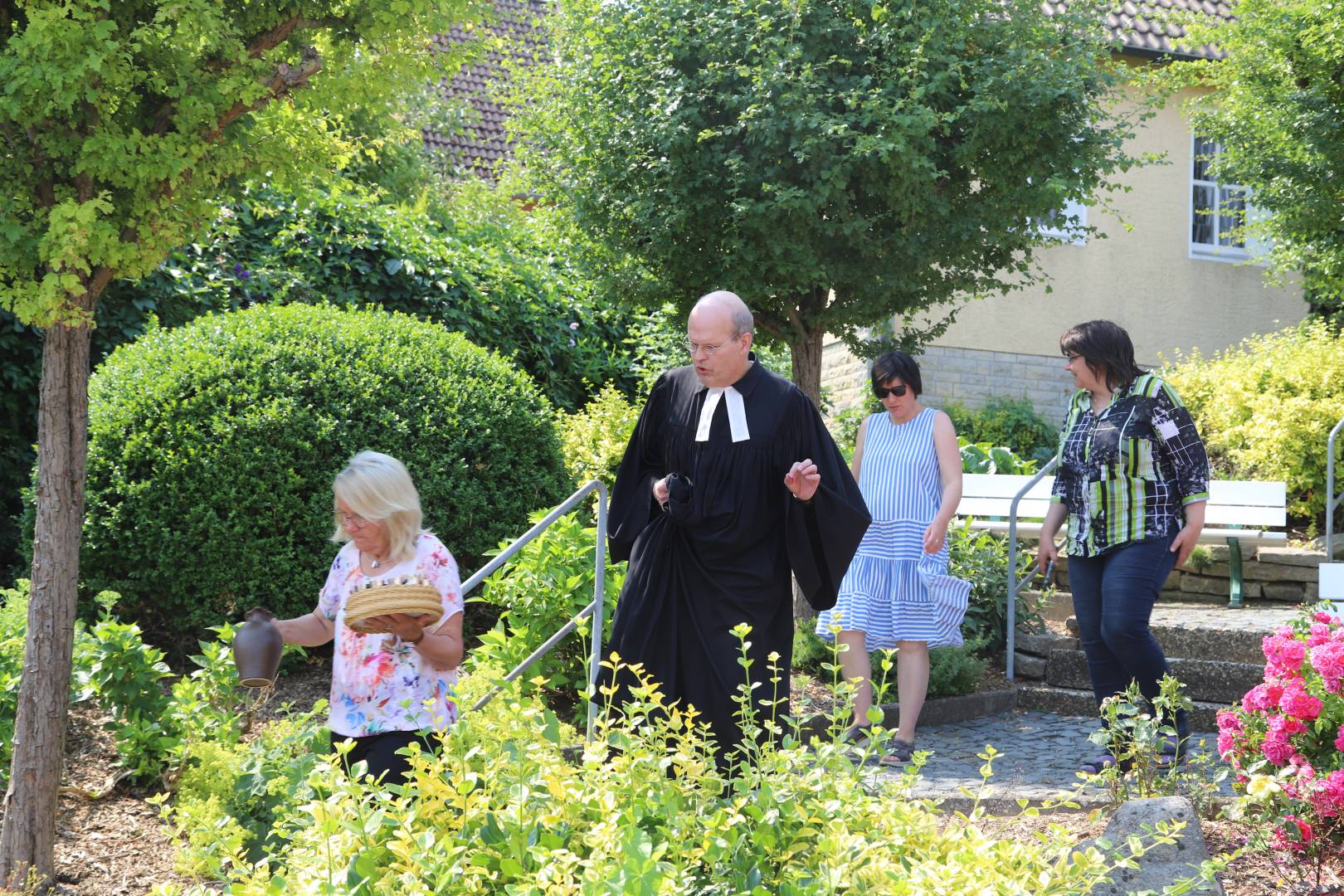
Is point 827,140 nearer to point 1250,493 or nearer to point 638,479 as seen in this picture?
point 638,479

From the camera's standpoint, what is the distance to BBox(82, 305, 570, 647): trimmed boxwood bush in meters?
6.45

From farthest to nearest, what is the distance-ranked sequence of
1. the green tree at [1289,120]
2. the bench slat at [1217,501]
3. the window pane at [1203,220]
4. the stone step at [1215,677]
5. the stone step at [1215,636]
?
the window pane at [1203,220] < the green tree at [1289,120] < the bench slat at [1217,501] < the stone step at [1215,636] < the stone step at [1215,677]

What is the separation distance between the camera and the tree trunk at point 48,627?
4.08 m

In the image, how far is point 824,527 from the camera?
4.23m

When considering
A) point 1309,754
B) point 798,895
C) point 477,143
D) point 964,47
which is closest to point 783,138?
point 964,47

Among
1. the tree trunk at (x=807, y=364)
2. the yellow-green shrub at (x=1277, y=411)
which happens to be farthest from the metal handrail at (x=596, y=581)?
the yellow-green shrub at (x=1277, y=411)

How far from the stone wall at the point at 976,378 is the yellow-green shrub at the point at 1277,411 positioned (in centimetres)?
252

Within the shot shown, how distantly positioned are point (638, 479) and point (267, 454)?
8.84ft

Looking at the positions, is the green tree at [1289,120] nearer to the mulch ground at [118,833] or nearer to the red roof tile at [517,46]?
the red roof tile at [517,46]

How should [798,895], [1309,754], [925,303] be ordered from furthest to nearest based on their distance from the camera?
[925,303] < [1309,754] < [798,895]

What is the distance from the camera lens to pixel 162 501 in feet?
21.1

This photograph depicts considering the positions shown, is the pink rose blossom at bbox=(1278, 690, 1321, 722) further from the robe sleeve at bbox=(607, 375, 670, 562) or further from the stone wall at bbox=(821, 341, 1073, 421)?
the stone wall at bbox=(821, 341, 1073, 421)

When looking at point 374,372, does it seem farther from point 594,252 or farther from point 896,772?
point 896,772

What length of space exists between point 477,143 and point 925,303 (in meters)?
12.6
